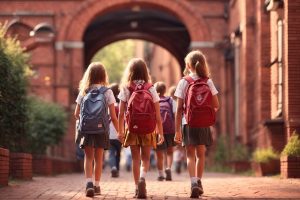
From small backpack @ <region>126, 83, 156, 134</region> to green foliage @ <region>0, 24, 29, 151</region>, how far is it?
4.72 metres

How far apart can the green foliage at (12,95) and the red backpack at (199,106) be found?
16.3 feet

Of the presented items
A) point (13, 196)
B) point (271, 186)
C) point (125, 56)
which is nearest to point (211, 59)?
point (271, 186)

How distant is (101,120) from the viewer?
1101cm

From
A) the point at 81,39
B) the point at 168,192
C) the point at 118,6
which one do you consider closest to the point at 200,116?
the point at 168,192

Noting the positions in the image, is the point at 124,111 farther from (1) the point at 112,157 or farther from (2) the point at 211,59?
(2) the point at 211,59

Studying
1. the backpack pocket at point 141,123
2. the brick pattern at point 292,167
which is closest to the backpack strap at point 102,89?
the backpack pocket at point 141,123

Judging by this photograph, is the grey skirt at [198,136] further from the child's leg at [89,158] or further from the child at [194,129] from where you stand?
the child's leg at [89,158]

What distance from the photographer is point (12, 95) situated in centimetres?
1650

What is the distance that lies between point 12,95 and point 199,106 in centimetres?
649

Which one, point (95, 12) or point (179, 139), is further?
point (95, 12)

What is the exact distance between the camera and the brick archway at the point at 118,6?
31125 millimetres

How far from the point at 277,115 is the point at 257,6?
18.1 feet

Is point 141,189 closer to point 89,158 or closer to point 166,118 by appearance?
point 89,158

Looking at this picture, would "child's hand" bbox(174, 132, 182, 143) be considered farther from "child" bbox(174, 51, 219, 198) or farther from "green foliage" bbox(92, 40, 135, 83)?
"green foliage" bbox(92, 40, 135, 83)
